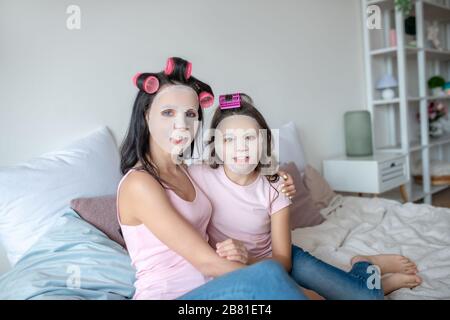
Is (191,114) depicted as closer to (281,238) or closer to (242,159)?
(242,159)

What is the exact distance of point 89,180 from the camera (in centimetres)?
141

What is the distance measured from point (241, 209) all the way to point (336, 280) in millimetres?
340

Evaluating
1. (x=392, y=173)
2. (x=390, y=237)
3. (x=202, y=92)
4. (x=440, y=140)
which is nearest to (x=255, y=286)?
(x=202, y=92)

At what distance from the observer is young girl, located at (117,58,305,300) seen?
80 cm

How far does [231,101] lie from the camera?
3.94 feet

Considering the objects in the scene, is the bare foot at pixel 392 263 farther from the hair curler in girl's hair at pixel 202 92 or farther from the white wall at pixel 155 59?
the white wall at pixel 155 59

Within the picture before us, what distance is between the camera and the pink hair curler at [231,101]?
Result: 3.93 ft

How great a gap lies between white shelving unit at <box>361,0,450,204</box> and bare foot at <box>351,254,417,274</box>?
173 centimetres

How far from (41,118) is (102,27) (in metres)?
0.46

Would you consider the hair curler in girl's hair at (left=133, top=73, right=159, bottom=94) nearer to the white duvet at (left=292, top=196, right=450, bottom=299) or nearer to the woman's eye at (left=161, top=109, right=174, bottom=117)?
the woman's eye at (left=161, top=109, right=174, bottom=117)

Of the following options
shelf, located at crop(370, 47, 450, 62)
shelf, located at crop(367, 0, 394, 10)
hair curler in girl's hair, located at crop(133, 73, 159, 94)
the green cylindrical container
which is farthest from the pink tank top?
shelf, located at crop(367, 0, 394, 10)
